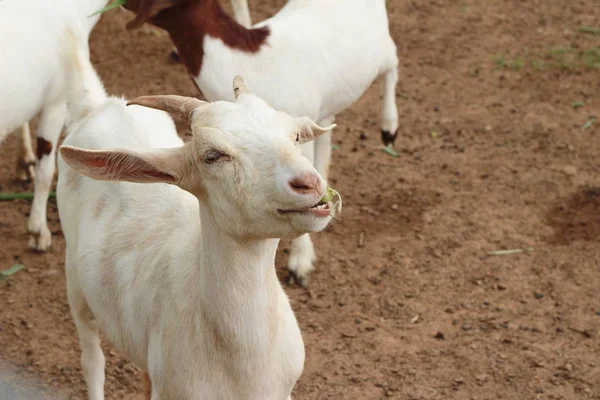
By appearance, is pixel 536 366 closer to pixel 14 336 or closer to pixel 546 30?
pixel 14 336

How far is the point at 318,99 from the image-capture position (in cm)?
547

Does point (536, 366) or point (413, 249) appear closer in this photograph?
point (536, 366)

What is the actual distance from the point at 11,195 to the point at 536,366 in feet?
11.5

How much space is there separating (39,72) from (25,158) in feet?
3.99

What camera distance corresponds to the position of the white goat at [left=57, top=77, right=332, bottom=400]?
9.71 feet

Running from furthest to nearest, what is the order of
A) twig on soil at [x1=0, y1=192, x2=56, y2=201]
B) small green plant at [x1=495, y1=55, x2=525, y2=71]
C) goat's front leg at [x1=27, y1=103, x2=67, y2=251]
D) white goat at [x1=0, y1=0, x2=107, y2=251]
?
small green plant at [x1=495, y1=55, x2=525, y2=71] < twig on soil at [x1=0, y1=192, x2=56, y2=201] < goat's front leg at [x1=27, y1=103, x2=67, y2=251] < white goat at [x1=0, y1=0, x2=107, y2=251]

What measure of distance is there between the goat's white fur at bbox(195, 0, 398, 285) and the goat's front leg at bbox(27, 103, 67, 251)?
1.02 metres

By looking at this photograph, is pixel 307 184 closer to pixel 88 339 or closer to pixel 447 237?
pixel 88 339


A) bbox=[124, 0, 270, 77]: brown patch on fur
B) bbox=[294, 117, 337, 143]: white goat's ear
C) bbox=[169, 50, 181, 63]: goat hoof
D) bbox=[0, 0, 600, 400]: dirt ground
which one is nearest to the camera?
bbox=[294, 117, 337, 143]: white goat's ear

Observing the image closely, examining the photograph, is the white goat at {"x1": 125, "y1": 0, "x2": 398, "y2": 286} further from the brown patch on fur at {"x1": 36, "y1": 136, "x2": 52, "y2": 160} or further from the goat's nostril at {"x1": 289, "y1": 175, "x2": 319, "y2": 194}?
the goat's nostril at {"x1": 289, "y1": 175, "x2": 319, "y2": 194}

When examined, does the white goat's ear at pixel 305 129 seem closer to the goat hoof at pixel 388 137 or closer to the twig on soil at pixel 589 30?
the goat hoof at pixel 388 137

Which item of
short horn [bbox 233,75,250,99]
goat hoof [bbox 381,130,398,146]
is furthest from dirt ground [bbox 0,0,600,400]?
short horn [bbox 233,75,250,99]

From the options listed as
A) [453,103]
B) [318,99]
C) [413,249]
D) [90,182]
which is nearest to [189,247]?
[90,182]

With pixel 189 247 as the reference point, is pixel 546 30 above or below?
below
